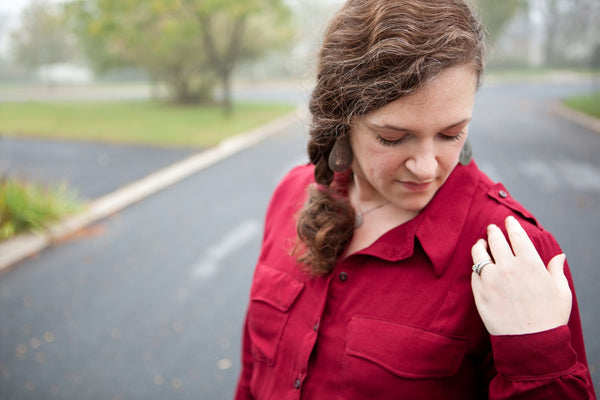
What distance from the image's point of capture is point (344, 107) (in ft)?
4.39

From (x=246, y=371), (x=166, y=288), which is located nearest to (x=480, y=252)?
(x=246, y=371)

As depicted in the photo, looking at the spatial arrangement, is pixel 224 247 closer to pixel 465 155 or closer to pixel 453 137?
pixel 465 155

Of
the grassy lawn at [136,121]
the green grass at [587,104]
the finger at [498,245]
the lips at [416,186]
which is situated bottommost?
the grassy lawn at [136,121]

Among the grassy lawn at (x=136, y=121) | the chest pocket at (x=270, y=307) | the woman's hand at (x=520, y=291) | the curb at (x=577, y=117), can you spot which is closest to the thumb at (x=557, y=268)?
the woman's hand at (x=520, y=291)

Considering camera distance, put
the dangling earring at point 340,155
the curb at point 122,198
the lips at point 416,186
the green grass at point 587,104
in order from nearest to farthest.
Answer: the lips at point 416,186, the dangling earring at point 340,155, the curb at point 122,198, the green grass at point 587,104

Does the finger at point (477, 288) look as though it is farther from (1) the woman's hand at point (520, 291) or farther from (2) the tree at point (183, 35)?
(2) the tree at point (183, 35)

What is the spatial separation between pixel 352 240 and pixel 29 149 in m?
12.9

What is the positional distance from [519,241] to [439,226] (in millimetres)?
257

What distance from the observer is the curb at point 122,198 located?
5.80m

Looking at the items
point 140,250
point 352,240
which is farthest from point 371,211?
point 140,250

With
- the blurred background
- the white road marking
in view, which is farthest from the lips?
the white road marking

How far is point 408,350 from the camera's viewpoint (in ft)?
4.36

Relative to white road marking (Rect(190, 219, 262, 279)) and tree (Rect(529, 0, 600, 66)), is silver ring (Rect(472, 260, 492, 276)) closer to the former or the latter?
white road marking (Rect(190, 219, 262, 279))

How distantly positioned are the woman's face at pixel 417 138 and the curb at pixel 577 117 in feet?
41.7
